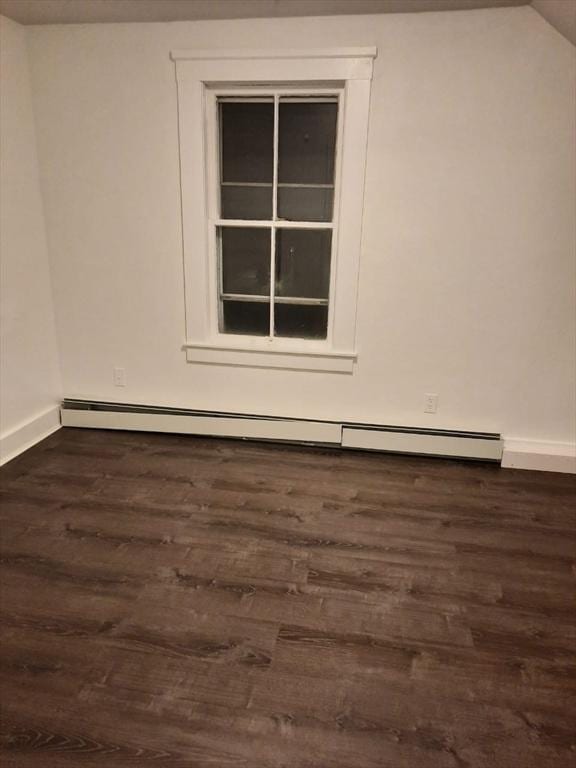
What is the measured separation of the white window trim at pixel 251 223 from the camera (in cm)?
276

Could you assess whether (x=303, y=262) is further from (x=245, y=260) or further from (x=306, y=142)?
(x=306, y=142)

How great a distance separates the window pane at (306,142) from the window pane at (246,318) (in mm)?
760

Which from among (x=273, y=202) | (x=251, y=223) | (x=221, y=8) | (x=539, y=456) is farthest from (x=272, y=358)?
(x=221, y=8)

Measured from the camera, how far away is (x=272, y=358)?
10.8 feet

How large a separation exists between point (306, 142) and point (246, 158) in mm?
355

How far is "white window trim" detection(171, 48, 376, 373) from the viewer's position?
9.05 feet

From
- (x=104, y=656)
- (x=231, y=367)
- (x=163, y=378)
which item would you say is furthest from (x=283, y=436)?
(x=104, y=656)

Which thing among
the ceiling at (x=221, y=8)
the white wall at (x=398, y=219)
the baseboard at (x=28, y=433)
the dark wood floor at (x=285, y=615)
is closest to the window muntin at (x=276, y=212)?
the white wall at (x=398, y=219)

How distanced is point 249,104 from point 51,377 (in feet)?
6.74

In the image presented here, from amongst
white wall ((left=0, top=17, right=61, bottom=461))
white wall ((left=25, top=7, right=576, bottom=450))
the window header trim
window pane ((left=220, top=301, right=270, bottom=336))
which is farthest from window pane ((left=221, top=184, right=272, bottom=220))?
white wall ((left=0, top=17, right=61, bottom=461))

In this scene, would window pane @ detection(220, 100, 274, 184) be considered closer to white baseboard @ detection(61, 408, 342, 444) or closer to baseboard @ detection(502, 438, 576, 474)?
white baseboard @ detection(61, 408, 342, 444)

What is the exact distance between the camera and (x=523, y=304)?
296 centimetres

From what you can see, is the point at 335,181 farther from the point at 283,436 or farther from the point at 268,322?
the point at 283,436

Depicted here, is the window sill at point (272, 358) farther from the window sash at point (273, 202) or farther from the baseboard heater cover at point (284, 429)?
the baseboard heater cover at point (284, 429)
